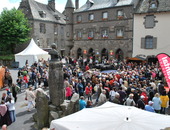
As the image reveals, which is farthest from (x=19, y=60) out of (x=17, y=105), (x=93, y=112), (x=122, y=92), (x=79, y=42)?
(x=93, y=112)

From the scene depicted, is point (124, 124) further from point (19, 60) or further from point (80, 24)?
point (80, 24)

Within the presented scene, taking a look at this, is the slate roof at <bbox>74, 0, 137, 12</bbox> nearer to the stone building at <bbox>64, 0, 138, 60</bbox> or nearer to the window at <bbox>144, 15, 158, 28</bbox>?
the stone building at <bbox>64, 0, 138, 60</bbox>

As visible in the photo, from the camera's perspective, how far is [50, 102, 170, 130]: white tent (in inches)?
198

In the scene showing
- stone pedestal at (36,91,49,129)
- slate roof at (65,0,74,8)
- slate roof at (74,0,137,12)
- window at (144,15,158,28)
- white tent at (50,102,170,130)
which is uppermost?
slate roof at (65,0,74,8)

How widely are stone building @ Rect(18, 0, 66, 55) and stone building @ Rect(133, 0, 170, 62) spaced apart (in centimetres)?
1878

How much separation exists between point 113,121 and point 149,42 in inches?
890

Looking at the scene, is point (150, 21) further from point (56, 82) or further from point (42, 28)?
point (42, 28)

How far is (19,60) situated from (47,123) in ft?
59.0

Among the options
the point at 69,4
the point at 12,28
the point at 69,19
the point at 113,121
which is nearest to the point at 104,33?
the point at 69,19

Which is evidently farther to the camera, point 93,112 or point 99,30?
point 99,30

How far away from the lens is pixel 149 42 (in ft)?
84.7

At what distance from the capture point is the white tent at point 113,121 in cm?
504

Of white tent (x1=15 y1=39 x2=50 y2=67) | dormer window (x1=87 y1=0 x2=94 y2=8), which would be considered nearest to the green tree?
white tent (x1=15 y1=39 x2=50 y2=67)

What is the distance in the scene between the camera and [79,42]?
3384 centimetres
